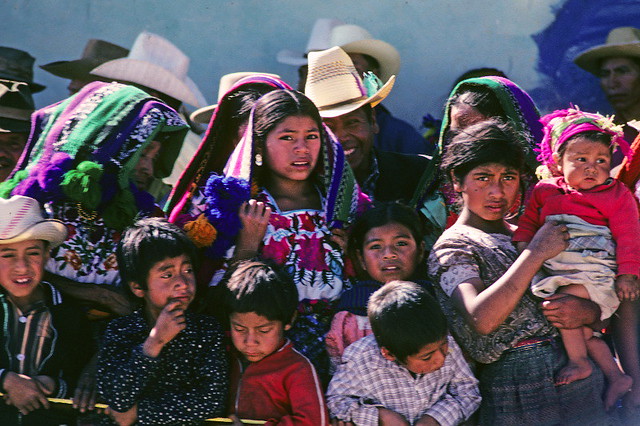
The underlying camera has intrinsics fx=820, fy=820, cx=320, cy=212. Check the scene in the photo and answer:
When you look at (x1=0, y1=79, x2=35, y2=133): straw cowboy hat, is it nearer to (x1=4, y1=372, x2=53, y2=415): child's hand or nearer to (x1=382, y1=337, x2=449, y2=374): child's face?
(x1=4, y1=372, x2=53, y2=415): child's hand

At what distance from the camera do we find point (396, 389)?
320cm

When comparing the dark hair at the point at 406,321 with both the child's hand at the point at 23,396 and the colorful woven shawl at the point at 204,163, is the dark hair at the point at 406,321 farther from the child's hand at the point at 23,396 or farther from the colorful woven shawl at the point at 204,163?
the child's hand at the point at 23,396

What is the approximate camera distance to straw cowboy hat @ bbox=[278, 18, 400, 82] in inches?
233

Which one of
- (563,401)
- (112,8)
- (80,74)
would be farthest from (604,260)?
(112,8)

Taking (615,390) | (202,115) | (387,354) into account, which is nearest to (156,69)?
(202,115)

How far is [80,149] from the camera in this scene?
3.75 meters

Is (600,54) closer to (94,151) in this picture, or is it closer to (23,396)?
(94,151)

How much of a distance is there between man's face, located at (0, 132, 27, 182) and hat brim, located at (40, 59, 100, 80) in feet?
4.33

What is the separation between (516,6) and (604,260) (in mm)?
3605

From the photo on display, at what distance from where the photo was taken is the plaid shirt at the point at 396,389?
10.4ft

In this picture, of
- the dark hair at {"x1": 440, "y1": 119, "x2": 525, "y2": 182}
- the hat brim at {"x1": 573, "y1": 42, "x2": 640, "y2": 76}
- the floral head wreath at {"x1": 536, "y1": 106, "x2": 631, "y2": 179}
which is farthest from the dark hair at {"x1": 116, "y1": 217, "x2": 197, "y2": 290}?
the hat brim at {"x1": 573, "y1": 42, "x2": 640, "y2": 76}

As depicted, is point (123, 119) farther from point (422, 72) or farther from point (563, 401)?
point (422, 72)

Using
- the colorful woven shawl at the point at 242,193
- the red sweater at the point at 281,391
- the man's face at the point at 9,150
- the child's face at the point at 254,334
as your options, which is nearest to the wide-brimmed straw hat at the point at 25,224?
the colorful woven shawl at the point at 242,193

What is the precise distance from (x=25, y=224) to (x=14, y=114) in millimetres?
1777
